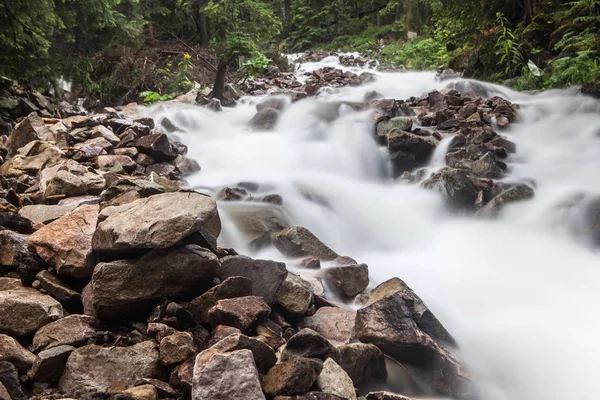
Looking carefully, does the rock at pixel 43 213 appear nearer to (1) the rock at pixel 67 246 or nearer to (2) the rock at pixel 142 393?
(1) the rock at pixel 67 246

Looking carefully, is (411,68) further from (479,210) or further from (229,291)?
(229,291)

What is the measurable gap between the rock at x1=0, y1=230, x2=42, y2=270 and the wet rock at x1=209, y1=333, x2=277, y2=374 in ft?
4.54

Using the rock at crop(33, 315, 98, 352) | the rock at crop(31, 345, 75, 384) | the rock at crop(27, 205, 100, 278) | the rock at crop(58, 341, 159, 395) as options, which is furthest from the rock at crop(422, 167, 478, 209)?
the rock at crop(31, 345, 75, 384)

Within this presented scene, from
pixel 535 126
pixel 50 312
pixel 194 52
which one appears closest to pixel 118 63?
pixel 194 52

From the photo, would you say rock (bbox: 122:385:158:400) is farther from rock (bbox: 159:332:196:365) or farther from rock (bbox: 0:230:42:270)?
rock (bbox: 0:230:42:270)

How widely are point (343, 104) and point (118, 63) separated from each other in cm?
597

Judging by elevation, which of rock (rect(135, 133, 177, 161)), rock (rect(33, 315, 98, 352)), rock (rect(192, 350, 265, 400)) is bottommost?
rock (rect(135, 133, 177, 161))

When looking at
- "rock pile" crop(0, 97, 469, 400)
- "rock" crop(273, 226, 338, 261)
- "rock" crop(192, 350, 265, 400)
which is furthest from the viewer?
"rock" crop(273, 226, 338, 261)

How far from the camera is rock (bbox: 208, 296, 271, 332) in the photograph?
227cm

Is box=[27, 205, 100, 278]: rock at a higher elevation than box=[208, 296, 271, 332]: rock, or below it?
higher

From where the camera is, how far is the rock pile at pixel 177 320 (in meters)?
1.88

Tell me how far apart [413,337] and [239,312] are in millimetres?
944

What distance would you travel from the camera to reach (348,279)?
10.8 ft

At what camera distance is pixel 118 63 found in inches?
426
